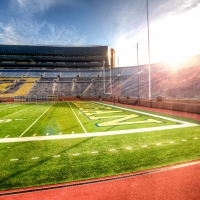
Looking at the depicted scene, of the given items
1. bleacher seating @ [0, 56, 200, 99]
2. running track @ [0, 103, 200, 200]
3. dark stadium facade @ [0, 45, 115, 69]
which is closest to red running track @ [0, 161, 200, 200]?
running track @ [0, 103, 200, 200]

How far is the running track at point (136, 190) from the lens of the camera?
342 cm

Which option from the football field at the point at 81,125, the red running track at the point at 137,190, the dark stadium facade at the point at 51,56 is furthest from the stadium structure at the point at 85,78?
the red running track at the point at 137,190

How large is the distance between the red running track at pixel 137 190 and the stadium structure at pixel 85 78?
13.0m

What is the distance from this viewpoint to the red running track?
342 cm

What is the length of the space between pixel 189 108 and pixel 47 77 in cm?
5181

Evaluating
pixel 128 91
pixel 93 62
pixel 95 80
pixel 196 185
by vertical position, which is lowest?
pixel 196 185

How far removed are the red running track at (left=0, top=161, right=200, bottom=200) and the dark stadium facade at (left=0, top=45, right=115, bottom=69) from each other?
6326cm

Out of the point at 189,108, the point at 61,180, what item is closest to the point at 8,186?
the point at 61,180

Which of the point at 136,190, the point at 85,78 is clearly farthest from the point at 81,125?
the point at 85,78

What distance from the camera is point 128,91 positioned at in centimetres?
4400

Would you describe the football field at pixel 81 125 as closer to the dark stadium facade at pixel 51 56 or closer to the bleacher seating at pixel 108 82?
the bleacher seating at pixel 108 82

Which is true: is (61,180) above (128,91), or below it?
below

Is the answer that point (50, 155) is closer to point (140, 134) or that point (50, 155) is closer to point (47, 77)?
point (140, 134)

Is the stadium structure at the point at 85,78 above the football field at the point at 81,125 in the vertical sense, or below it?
above
